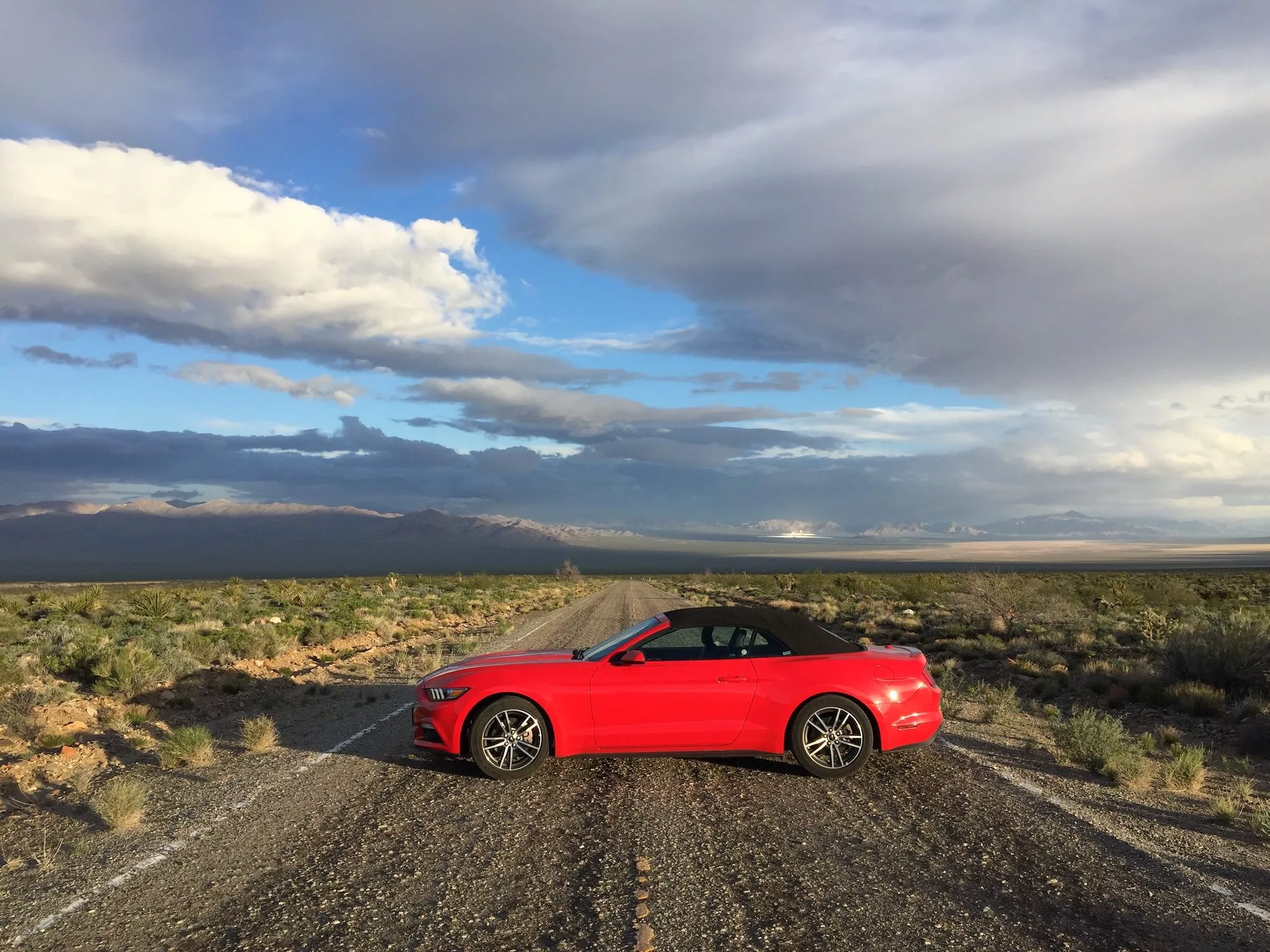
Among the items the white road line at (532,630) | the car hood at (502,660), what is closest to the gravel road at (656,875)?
the car hood at (502,660)

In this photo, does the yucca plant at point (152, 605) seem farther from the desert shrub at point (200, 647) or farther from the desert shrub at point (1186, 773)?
the desert shrub at point (1186, 773)

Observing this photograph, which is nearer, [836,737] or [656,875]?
[656,875]

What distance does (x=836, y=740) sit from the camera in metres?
7.54

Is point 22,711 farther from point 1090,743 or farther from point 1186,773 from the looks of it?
point 1186,773

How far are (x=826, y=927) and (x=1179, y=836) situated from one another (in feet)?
11.8

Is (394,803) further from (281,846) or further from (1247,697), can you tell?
(1247,697)

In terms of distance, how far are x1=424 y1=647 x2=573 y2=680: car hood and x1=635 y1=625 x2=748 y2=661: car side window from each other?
0.81m

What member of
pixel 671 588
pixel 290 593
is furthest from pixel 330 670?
pixel 671 588

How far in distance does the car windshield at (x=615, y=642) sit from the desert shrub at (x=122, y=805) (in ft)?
12.3

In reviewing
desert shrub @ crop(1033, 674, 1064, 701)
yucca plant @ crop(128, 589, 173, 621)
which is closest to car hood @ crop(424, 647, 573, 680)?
desert shrub @ crop(1033, 674, 1064, 701)

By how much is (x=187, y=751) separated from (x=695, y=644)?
211 inches

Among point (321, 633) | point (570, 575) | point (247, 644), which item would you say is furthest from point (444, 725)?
point (570, 575)

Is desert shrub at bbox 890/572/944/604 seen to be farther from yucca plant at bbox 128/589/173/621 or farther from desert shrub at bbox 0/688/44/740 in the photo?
desert shrub at bbox 0/688/44/740

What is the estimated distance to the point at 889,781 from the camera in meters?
7.63
